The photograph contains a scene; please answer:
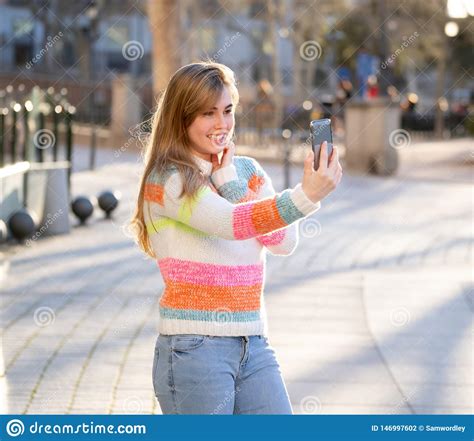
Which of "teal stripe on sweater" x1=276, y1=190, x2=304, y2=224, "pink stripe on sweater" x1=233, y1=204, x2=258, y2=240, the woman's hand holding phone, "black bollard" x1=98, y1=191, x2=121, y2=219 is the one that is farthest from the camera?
"black bollard" x1=98, y1=191, x2=121, y2=219

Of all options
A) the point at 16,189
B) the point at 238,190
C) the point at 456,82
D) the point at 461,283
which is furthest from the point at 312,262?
the point at 456,82

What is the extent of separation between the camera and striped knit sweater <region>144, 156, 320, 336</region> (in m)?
3.46

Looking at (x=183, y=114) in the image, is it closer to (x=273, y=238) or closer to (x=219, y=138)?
(x=219, y=138)

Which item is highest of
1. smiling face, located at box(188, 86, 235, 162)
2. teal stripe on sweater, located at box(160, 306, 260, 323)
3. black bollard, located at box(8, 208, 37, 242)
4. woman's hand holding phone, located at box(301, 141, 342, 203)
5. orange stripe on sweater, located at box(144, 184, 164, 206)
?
smiling face, located at box(188, 86, 235, 162)

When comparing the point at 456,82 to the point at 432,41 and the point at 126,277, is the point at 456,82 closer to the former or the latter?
the point at 432,41

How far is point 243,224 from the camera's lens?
11.2 ft

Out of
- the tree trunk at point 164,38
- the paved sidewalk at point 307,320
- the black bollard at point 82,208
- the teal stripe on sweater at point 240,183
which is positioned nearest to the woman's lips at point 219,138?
the teal stripe on sweater at point 240,183

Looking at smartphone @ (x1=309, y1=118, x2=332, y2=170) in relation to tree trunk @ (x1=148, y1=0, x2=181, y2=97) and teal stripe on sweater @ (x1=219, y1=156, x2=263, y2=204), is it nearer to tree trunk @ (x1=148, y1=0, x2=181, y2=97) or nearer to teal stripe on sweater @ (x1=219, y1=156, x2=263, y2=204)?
teal stripe on sweater @ (x1=219, y1=156, x2=263, y2=204)

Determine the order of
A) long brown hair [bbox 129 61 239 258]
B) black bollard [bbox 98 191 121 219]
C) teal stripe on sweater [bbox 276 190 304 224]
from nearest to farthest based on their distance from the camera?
teal stripe on sweater [bbox 276 190 304 224] < long brown hair [bbox 129 61 239 258] < black bollard [bbox 98 191 121 219]

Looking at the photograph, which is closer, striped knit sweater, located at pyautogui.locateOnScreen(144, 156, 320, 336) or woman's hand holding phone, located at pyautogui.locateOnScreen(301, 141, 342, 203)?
woman's hand holding phone, located at pyautogui.locateOnScreen(301, 141, 342, 203)

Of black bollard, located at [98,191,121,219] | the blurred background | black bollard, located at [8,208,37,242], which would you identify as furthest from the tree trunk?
black bollard, located at [8,208,37,242]

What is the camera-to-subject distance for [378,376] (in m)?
6.72

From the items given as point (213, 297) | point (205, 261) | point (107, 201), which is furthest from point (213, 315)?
point (107, 201)

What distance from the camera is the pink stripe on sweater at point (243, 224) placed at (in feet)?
11.2
